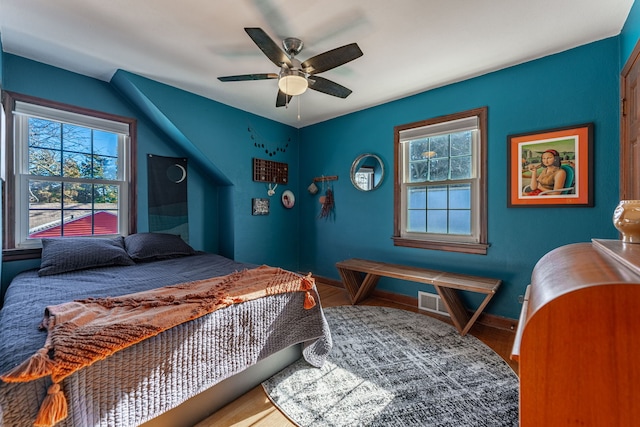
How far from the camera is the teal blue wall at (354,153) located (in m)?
2.19

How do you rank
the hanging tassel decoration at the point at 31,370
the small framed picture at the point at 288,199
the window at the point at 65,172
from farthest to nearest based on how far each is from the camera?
the small framed picture at the point at 288,199 → the window at the point at 65,172 → the hanging tassel decoration at the point at 31,370

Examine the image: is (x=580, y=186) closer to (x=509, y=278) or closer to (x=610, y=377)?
(x=509, y=278)

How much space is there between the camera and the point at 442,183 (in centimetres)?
303

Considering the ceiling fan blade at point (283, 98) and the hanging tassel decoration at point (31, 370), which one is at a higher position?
the ceiling fan blade at point (283, 98)

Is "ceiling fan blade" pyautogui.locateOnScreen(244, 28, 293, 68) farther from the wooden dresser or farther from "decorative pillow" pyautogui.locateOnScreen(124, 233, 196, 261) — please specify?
"decorative pillow" pyautogui.locateOnScreen(124, 233, 196, 261)

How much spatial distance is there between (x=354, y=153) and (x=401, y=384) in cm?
282

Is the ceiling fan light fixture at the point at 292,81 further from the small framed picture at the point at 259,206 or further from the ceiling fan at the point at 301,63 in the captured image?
the small framed picture at the point at 259,206

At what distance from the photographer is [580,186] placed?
2.22m

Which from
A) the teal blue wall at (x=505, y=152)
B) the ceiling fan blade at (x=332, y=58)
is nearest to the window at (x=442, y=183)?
the teal blue wall at (x=505, y=152)

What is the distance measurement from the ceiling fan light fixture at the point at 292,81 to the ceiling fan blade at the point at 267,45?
69mm

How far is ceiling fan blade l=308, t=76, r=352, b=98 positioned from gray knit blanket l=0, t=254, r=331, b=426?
68.2 inches

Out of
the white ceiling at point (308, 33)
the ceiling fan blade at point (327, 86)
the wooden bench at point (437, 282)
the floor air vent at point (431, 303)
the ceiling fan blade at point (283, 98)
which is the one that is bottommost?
the floor air vent at point (431, 303)

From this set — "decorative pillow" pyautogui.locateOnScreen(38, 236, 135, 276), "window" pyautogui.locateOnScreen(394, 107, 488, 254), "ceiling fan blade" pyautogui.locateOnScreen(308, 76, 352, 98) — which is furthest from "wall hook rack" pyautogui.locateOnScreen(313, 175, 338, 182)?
"decorative pillow" pyautogui.locateOnScreen(38, 236, 135, 276)

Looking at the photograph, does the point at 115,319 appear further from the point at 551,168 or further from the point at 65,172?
the point at 551,168
